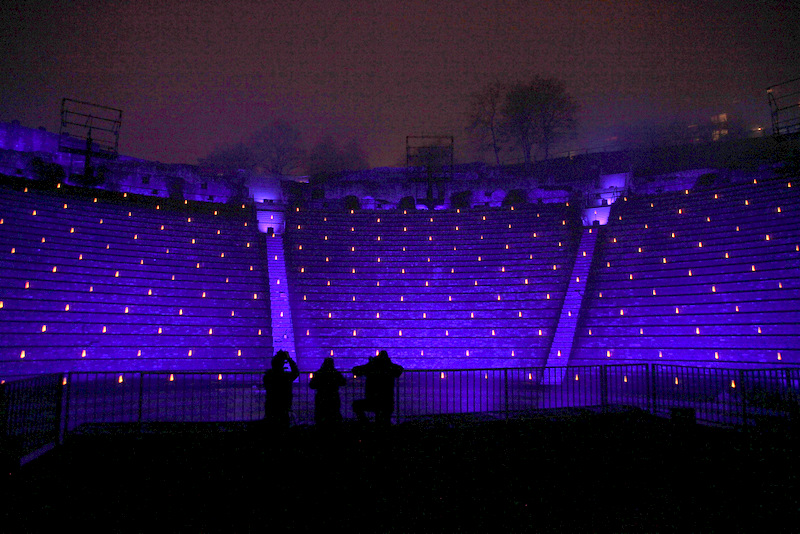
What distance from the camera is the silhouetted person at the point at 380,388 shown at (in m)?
7.57

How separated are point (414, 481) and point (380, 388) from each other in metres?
2.12

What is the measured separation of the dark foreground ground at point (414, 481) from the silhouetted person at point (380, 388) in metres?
0.34

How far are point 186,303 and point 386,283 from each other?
301 inches

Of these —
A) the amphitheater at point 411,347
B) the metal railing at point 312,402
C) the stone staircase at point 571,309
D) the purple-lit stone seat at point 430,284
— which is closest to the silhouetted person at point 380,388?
the metal railing at point 312,402

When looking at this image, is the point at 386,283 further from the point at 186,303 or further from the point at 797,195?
the point at 797,195

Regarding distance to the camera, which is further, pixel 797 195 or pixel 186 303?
pixel 797 195

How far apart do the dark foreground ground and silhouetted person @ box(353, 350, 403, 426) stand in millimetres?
344

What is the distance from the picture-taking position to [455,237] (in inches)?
860

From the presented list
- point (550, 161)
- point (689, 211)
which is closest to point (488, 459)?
point (689, 211)

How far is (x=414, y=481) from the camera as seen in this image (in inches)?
220

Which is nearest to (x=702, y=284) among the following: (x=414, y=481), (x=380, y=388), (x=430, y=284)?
(x=430, y=284)

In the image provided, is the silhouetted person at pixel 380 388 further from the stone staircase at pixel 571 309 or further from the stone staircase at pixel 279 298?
the stone staircase at pixel 279 298

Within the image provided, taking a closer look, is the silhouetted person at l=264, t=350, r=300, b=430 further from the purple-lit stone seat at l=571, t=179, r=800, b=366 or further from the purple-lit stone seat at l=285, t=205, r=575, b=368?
the purple-lit stone seat at l=571, t=179, r=800, b=366

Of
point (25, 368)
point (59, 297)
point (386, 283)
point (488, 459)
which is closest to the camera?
point (488, 459)
